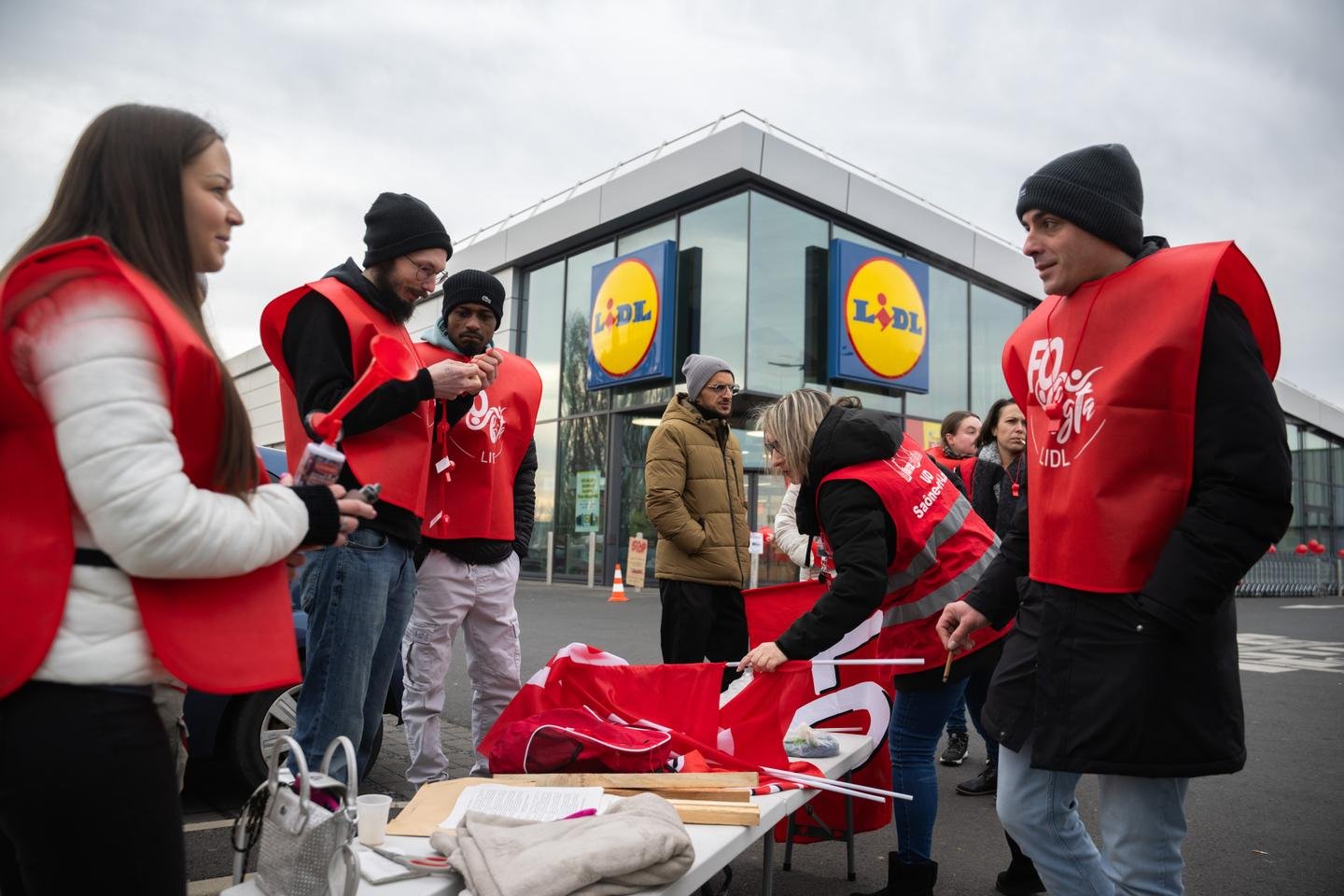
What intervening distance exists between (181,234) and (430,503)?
88.2 inches

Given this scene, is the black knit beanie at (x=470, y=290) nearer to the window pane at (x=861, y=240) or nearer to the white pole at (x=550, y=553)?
the window pane at (x=861, y=240)

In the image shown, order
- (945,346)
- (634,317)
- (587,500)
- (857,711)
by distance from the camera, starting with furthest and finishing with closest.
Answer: (945,346) < (587,500) < (634,317) < (857,711)

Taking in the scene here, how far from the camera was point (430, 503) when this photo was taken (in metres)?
3.67

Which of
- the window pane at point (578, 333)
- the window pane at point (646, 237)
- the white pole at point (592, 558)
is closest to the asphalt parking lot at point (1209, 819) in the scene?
the white pole at point (592, 558)

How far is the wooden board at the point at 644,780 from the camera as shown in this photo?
2.51 metres

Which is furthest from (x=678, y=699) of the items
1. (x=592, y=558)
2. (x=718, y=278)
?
(x=592, y=558)

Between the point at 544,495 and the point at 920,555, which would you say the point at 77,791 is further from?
the point at 544,495

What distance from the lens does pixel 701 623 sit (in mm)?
4688

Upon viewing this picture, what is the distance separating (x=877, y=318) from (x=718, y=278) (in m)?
3.13

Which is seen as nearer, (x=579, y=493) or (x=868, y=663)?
(x=868, y=663)

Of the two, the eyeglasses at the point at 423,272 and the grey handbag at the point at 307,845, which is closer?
the grey handbag at the point at 307,845

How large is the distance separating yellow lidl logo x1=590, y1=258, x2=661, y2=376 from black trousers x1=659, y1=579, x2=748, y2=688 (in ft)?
40.5

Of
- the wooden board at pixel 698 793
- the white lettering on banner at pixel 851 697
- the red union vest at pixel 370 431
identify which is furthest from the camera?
the white lettering on banner at pixel 851 697

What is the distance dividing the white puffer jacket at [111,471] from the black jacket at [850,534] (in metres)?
2.00
